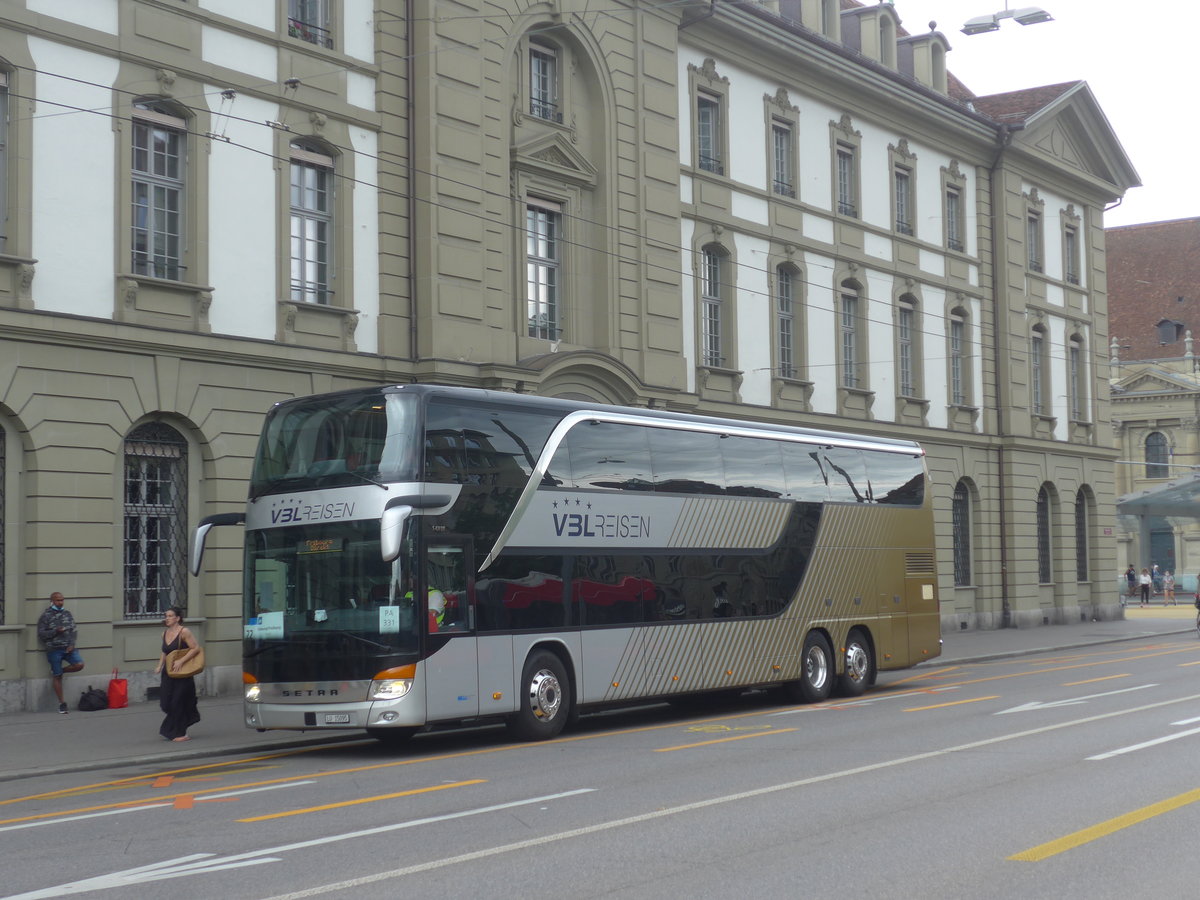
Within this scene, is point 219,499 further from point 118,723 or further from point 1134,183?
point 1134,183

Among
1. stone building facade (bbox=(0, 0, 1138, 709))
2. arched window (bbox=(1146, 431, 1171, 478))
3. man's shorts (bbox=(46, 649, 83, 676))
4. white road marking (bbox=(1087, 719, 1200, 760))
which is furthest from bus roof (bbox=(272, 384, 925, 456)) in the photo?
arched window (bbox=(1146, 431, 1171, 478))

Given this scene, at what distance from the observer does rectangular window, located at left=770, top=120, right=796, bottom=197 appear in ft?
119

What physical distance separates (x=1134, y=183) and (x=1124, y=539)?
121ft

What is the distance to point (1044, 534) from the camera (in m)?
47.3

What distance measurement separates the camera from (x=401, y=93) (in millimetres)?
26469

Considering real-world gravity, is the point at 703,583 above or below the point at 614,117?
below

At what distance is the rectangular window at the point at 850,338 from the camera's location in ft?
127

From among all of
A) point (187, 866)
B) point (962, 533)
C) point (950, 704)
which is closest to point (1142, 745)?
point (950, 704)

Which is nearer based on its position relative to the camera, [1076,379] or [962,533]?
[962,533]

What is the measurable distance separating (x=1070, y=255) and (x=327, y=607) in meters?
39.1

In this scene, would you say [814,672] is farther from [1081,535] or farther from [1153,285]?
[1153,285]

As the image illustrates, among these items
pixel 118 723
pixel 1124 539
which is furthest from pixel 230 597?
pixel 1124 539

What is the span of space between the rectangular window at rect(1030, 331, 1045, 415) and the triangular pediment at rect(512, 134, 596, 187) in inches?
853

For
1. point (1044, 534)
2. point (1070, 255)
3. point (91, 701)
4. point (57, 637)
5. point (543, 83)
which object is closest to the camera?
point (57, 637)
